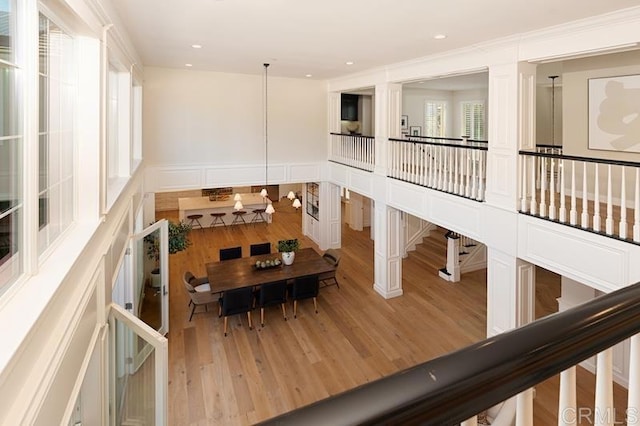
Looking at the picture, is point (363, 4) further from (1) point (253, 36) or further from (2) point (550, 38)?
(2) point (550, 38)

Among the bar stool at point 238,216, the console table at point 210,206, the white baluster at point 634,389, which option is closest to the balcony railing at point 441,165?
the white baluster at point 634,389

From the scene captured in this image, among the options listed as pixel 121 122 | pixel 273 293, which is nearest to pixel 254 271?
pixel 273 293

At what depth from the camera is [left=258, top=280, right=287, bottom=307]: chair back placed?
7.32 m

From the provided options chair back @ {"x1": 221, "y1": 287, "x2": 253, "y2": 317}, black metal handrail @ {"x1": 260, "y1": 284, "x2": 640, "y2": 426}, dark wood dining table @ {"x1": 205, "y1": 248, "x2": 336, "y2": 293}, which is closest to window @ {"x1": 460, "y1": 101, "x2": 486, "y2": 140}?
dark wood dining table @ {"x1": 205, "y1": 248, "x2": 336, "y2": 293}

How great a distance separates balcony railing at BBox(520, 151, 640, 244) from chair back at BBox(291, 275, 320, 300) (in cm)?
419

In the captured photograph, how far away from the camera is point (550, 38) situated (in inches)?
177

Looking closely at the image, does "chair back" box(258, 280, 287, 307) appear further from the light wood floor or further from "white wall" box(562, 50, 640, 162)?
"white wall" box(562, 50, 640, 162)

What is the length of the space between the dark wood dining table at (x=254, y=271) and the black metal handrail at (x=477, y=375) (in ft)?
22.5

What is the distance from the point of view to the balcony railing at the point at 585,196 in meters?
3.80

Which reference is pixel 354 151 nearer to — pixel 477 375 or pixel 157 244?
pixel 157 244

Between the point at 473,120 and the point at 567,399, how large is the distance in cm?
1233

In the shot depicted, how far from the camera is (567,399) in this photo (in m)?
0.73

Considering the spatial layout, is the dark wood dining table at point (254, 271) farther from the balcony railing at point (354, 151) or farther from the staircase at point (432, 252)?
the staircase at point (432, 252)

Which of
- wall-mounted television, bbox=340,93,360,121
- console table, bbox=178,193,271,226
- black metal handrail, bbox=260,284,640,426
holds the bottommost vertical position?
console table, bbox=178,193,271,226
